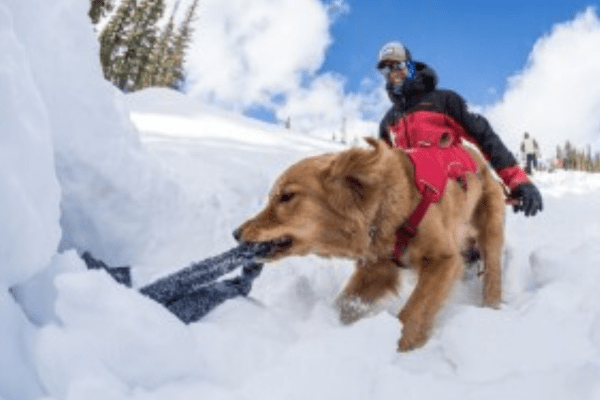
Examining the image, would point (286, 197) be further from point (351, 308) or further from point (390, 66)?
point (390, 66)

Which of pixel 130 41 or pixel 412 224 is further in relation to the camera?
pixel 130 41

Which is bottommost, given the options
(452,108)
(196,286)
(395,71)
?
(196,286)

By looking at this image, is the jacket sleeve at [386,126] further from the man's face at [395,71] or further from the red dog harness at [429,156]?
the man's face at [395,71]

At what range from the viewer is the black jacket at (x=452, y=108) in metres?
5.61

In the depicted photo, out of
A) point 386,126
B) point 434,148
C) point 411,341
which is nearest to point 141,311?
point 411,341

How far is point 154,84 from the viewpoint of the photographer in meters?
57.4

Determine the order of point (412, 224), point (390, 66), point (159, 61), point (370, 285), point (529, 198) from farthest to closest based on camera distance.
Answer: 1. point (159, 61)
2. point (390, 66)
3. point (529, 198)
4. point (370, 285)
5. point (412, 224)

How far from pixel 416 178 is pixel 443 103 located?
1.62 m

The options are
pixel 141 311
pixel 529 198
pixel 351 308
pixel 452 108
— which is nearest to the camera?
pixel 141 311

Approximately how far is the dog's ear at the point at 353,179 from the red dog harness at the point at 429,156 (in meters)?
0.29

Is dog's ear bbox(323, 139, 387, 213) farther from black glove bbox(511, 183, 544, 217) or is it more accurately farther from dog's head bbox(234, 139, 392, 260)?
black glove bbox(511, 183, 544, 217)

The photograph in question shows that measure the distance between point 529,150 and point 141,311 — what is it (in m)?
30.6

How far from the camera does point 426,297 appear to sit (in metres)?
3.87

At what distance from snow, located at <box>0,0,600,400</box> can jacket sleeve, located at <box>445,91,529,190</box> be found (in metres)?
0.96
